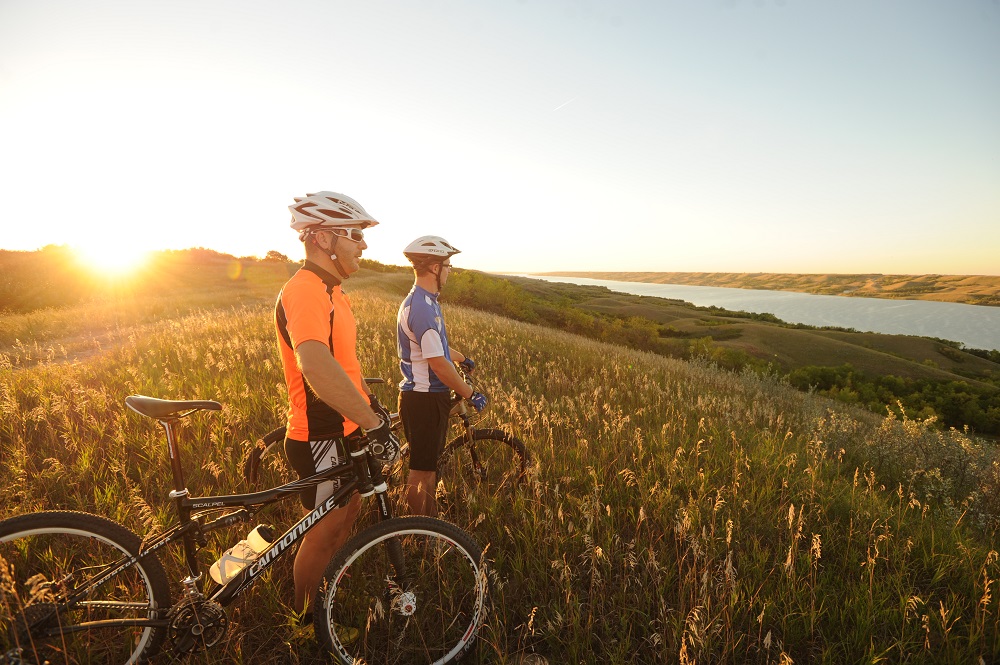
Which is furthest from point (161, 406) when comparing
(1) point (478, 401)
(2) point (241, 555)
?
(1) point (478, 401)

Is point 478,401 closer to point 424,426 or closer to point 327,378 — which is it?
point 424,426

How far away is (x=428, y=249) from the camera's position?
408cm

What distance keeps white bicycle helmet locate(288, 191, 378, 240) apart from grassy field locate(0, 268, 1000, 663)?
7.81 feet

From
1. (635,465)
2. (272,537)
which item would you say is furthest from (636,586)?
(272,537)

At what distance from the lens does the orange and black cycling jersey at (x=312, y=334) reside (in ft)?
8.38

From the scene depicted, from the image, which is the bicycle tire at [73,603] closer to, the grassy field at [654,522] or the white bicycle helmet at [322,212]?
the grassy field at [654,522]

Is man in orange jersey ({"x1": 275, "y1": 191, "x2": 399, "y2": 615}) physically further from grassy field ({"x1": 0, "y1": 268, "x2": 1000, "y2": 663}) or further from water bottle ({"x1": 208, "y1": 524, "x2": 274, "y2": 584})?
grassy field ({"x1": 0, "y1": 268, "x2": 1000, "y2": 663})

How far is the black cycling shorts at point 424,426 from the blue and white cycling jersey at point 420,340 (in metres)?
0.09

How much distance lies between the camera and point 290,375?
284cm

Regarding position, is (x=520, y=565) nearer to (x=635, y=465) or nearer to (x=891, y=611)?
(x=635, y=465)

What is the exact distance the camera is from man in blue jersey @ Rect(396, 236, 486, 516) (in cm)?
396

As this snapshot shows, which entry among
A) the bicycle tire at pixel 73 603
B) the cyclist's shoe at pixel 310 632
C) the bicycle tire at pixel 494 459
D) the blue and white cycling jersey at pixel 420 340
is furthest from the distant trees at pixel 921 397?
the bicycle tire at pixel 73 603

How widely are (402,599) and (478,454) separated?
8.37ft

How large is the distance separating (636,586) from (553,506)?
109 cm
